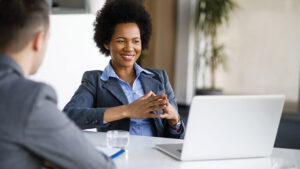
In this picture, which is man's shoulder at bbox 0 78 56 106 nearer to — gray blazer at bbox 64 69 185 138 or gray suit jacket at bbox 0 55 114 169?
gray suit jacket at bbox 0 55 114 169

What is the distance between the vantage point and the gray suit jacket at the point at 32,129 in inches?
36.2

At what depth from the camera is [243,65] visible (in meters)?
6.57

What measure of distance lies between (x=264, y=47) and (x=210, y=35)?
0.93m

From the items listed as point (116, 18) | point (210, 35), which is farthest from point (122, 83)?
point (210, 35)

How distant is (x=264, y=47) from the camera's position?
20.8ft

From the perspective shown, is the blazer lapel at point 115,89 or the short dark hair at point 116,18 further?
the short dark hair at point 116,18

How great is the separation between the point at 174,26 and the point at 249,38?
130 centimetres

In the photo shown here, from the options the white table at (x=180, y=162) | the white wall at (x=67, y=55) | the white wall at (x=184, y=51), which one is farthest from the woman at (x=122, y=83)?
the white wall at (x=184, y=51)

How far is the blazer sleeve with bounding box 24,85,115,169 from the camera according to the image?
3.03 ft

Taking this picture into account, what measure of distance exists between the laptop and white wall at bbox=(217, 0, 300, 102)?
4.99 metres

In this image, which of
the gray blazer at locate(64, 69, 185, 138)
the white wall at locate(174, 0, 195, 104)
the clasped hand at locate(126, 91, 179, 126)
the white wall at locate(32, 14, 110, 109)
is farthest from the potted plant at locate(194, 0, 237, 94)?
the clasped hand at locate(126, 91, 179, 126)

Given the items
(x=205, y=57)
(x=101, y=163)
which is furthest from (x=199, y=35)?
(x=101, y=163)

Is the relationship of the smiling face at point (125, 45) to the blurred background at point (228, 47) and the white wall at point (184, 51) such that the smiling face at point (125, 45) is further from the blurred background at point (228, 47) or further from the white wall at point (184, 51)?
the white wall at point (184, 51)

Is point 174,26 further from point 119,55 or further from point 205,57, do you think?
point 119,55
